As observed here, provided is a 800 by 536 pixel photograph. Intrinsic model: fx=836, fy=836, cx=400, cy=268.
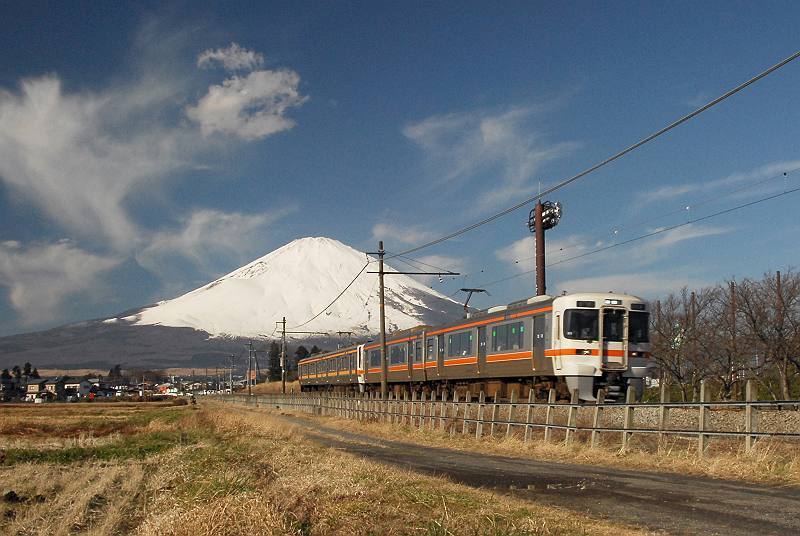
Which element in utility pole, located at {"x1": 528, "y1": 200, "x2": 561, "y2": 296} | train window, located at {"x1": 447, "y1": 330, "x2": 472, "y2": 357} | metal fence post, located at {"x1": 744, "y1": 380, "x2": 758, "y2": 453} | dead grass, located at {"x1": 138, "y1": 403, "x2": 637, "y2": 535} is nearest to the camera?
dead grass, located at {"x1": 138, "y1": 403, "x2": 637, "y2": 535}

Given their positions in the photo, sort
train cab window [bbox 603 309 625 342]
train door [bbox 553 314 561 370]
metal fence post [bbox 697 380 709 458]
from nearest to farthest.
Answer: metal fence post [bbox 697 380 709 458] < train door [bbox 553 314 561 370] < train cab window [bbox 603 309 625 342]

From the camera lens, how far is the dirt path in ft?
32.0

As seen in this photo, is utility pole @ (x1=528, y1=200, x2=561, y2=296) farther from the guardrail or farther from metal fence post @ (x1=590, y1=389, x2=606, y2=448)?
metal fence post @ (x1=590, y1=389, x2=606, y2=448)

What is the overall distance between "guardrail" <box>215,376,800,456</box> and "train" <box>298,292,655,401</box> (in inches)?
68.9

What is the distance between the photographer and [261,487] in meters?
12.5

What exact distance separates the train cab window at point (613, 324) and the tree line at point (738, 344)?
17.5m

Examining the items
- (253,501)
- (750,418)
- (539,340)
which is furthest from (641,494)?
(539,340)

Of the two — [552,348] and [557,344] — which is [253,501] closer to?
[557,344]

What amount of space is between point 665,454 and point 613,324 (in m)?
12.2

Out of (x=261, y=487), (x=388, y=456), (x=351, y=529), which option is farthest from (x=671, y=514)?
(x=388, y=456)

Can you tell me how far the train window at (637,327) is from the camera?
29.1 m

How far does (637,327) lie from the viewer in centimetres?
2938

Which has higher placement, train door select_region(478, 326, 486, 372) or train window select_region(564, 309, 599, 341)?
train window select_region(564, 309, 599, 341)

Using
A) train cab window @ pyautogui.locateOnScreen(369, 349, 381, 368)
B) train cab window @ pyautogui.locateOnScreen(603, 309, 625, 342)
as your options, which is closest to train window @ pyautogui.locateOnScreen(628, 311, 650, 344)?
train cab window @ pyautogui.locateOnScreen(603, 309, 625, 342)
